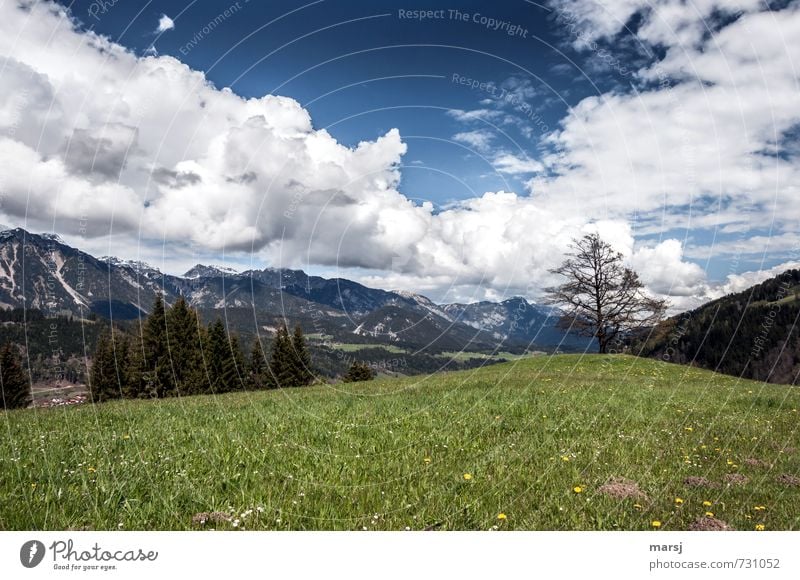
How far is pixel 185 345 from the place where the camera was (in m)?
54.0

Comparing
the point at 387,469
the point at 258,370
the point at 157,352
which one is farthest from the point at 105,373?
the point at 387,469

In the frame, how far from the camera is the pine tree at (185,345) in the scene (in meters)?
49.0

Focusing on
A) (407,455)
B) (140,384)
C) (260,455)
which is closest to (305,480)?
(260,455)

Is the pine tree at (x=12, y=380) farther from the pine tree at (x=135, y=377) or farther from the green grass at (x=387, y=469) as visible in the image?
the green grass at (x=387, y=469)

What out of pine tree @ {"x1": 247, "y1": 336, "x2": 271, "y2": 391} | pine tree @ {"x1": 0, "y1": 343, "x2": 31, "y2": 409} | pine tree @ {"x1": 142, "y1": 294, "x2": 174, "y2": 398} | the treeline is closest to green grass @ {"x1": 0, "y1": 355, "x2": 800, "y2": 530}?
the treeline

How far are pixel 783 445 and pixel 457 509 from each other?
7268 mm

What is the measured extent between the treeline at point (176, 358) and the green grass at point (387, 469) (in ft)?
135

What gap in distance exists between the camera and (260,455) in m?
6.73

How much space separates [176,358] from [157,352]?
2449mm

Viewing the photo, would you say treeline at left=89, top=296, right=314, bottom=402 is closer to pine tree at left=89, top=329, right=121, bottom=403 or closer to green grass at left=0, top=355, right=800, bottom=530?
pine tree at left=89, top=329, right=121, bottom=403

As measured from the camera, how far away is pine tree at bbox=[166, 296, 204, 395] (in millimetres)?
48969
